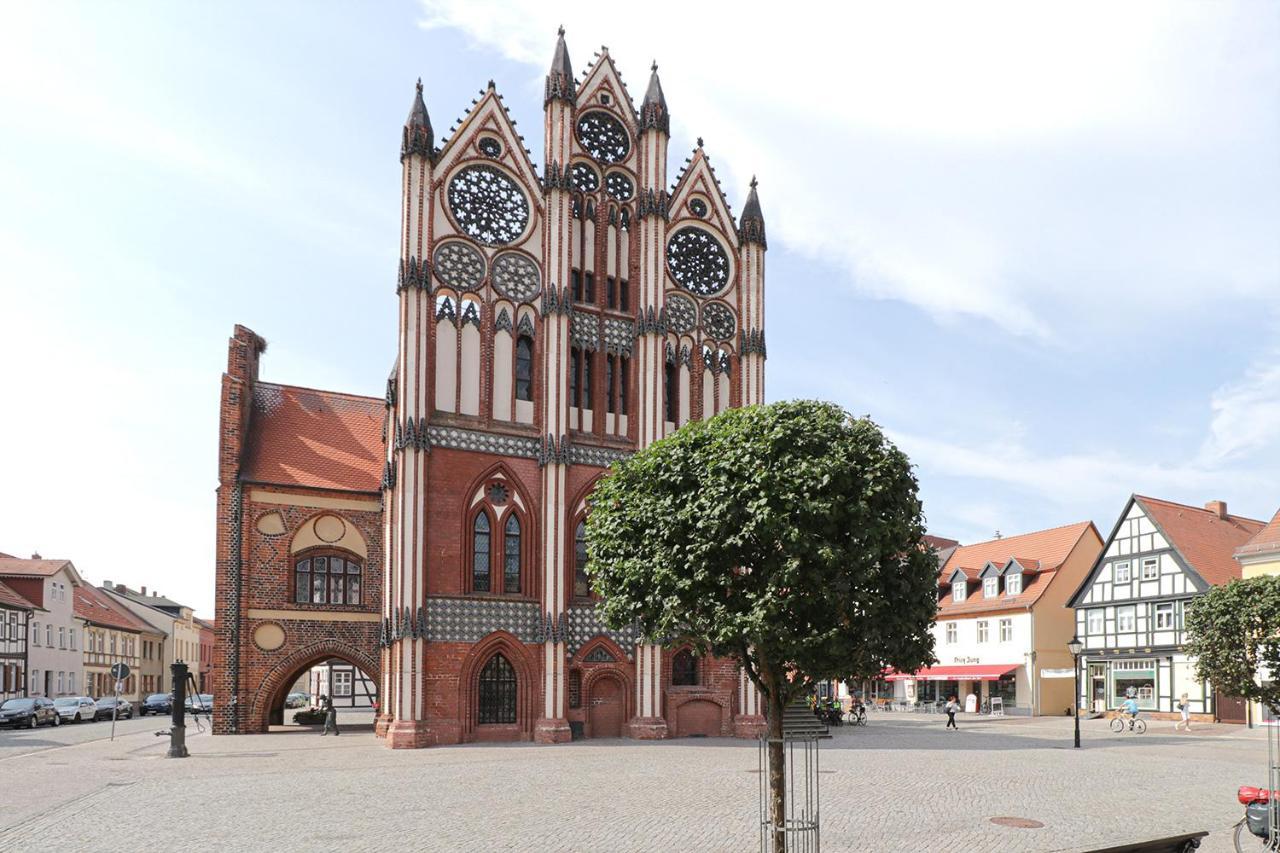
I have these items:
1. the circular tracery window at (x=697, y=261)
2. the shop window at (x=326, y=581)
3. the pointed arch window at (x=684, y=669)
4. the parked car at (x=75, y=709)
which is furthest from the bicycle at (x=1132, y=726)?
the parked car at (x=75, y=709)

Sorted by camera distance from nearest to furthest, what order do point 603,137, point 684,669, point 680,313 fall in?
point 684,669, point 603,137, point 680,313

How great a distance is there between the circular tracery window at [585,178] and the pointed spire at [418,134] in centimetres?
513

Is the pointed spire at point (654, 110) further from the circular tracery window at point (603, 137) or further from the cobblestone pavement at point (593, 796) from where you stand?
the cobblestone pavement at point (593, 796)

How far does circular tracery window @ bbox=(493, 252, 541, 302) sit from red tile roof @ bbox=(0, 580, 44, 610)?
40400mm

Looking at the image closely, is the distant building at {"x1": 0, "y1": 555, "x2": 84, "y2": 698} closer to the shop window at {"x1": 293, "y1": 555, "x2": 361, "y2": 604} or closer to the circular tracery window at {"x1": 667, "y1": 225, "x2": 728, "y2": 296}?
the shop window at {"x1": 293, "y1": 555, "x2": 361, "y2": 604}

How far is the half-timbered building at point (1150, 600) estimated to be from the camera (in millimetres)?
49406

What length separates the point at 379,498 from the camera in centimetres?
4212

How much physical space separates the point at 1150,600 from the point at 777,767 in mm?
44391

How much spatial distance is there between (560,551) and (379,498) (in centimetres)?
1031

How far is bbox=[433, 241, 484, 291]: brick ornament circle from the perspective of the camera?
35562 mm

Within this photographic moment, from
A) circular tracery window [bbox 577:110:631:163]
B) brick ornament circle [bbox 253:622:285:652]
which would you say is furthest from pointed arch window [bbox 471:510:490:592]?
circular tracery window [bbox 577:110:631:163]

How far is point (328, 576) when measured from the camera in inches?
1620

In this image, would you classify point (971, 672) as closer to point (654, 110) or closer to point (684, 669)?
point (684, 669)

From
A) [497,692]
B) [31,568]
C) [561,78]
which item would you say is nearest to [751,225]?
[561,78]
